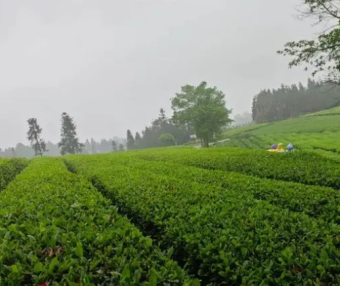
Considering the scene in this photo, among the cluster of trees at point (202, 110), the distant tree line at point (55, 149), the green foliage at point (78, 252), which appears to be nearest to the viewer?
the green foliage at point (78, 252)

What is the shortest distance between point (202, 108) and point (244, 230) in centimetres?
4183

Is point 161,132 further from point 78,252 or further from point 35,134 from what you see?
point 78,252

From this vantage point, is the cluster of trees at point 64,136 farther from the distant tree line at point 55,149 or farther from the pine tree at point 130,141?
the distant tree line at point 55,149

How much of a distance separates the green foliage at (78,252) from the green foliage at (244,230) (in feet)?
2.50

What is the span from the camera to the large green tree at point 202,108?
150 feet

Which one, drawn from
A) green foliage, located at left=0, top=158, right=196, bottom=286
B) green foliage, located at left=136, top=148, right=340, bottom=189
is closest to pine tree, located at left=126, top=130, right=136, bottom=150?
green foliage, located at left=136, top=148, right=340, bottom=189

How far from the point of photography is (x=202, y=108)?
149ft

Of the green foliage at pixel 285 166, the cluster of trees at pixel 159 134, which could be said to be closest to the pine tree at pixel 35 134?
the cluster of trees at pixel 159 134

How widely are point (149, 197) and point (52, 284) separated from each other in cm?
382

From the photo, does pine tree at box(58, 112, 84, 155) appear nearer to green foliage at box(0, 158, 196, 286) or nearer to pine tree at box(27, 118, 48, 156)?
pine tree at box(27, 118, 48, 156)

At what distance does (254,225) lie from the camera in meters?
4.43

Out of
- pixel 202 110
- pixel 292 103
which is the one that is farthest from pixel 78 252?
pixel 292 103

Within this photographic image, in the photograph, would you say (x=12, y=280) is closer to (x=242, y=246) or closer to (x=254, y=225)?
(x=242, y=246)

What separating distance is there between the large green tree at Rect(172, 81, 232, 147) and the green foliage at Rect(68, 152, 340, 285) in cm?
3851
